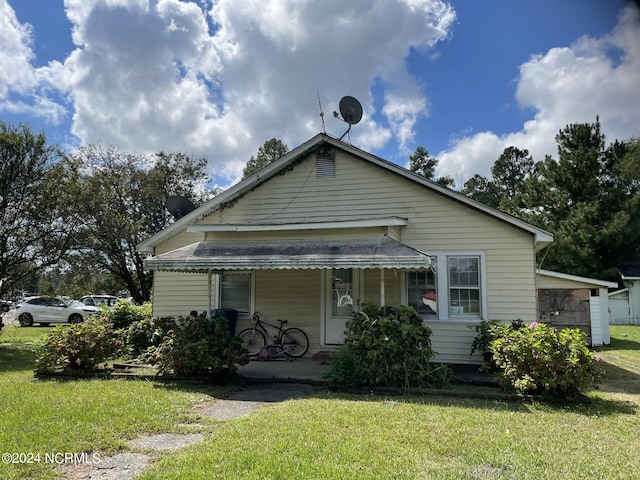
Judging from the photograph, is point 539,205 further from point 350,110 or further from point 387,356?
point 387,356

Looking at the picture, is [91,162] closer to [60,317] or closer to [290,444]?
[60,317]

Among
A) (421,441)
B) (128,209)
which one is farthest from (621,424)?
(128,209)

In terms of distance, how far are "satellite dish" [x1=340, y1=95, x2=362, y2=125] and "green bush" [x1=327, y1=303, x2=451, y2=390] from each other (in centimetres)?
619

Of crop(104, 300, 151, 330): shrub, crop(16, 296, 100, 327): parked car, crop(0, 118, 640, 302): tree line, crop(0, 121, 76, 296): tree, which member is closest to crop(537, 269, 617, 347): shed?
crop(0, 118, 640, 302): tree line

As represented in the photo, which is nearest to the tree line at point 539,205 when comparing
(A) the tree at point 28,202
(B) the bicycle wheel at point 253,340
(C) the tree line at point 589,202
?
(C) the tree line at point 589,202

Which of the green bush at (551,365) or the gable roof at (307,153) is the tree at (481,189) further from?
the green bush at (551,365)

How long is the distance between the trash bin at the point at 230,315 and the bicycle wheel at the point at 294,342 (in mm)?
1285

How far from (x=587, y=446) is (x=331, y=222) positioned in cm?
650

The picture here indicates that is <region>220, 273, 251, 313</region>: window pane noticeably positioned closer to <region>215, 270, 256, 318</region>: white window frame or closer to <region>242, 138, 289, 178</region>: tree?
<region>215, 270, 256, 318</region>: white window frame

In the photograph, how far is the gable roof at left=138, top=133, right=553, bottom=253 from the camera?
9.30 metres

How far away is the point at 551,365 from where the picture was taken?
20.8 ft

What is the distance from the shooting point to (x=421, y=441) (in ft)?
14.8

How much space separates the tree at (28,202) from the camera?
44.8 feet

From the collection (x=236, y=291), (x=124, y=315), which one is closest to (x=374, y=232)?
(x=236, y=291)
